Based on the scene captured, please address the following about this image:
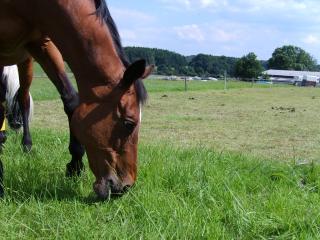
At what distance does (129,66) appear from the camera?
3623mm

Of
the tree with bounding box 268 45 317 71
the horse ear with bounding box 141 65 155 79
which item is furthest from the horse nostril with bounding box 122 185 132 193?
the tree with bounding box 268 45 317 71

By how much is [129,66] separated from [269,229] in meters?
1.50

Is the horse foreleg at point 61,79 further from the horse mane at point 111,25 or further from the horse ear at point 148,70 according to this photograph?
the horse ear at point 148,70

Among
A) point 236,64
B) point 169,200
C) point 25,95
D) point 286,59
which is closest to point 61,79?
point 169,200

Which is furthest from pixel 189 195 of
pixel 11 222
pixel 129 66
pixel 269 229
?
pixel 11 222

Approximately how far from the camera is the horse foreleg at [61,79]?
4.62 meters

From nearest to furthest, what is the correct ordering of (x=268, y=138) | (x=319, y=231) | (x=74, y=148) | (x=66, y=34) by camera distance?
(x=319, y=231) < (x=66, y=34) < (x=74, y=148) < (x=268, y=138)

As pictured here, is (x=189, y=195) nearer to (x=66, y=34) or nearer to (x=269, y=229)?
(x=269, y=229)

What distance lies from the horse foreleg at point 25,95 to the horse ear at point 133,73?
2.36 meters

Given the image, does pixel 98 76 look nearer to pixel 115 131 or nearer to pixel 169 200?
pixel 115 131

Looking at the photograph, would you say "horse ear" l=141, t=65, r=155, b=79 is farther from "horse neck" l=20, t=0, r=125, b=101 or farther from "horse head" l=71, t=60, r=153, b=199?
"horse neck" l=20, t=0, r=125, b=101

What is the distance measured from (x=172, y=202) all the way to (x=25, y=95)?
12.8 ft

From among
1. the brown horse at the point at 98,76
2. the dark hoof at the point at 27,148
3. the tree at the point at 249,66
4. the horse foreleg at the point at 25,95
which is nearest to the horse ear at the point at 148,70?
the brown horse at the point at 98,76

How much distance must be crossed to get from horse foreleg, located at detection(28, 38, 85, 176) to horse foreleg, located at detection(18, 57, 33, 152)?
102 cm
